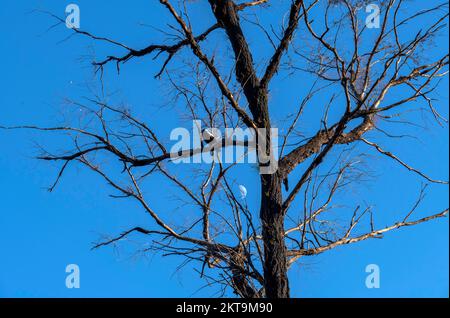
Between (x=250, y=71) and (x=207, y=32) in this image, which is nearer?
(x=250, y=71)

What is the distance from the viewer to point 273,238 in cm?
486

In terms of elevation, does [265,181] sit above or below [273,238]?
above

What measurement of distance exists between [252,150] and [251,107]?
0.31 metres

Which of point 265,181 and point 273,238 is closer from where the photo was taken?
point 273,238

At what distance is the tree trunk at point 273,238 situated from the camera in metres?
4.74

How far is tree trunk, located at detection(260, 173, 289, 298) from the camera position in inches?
187

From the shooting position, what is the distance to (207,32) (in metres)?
5.72
